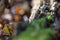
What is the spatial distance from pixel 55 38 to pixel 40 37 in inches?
1.7

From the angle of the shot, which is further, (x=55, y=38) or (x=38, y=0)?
(x=38, y=0)

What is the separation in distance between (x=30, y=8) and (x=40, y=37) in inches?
27.6

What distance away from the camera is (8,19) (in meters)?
1.05

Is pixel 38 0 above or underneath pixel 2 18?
above

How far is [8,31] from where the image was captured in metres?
0.87

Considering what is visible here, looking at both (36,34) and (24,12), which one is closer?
(36,34)

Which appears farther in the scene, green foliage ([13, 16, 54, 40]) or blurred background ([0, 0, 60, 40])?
blurred background ([0, 0, 60, 40])

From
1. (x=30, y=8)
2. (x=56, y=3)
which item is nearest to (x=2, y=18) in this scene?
(x=30, y=8)

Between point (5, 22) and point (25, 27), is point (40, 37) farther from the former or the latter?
point (5, 22)

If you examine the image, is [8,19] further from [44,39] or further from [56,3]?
[44,39]

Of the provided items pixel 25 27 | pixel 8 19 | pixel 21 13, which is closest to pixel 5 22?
pixel 8 19

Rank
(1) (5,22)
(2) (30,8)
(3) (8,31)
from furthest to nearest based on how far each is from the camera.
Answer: (2) (30,8) → (1) (5,22) → (3) (8,31)

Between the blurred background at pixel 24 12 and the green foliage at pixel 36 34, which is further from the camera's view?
the blurred background at pixel 24 12

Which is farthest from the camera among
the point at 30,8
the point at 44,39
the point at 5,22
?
the point at 30,8
